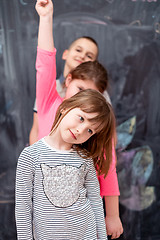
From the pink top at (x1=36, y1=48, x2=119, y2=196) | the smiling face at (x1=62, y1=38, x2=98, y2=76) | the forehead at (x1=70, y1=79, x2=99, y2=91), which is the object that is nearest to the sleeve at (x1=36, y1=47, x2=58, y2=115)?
the pink top at (x1=36, y1=48, x2=119, y2=196)

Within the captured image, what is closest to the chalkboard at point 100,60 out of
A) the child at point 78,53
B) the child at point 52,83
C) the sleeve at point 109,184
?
the child at point 78,53

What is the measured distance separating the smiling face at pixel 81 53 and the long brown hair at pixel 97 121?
450 mm

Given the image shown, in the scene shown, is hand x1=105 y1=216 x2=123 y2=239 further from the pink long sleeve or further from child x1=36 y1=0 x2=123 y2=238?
the pink long sleeve

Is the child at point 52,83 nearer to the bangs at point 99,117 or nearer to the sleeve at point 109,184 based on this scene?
the sleeve at point 109,184

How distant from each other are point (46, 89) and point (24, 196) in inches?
16.9

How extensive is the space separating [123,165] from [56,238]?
83 centimetres

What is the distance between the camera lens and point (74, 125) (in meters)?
0.83

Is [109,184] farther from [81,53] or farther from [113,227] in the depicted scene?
[81,53]

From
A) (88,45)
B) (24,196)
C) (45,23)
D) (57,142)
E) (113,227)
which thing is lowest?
(113,227)

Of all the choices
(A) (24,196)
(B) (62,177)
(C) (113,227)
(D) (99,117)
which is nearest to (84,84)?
(D) (99,117)

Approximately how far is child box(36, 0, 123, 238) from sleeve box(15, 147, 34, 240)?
9.2 inches

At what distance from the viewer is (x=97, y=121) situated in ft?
2.76

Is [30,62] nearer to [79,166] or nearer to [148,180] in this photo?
[79,166]

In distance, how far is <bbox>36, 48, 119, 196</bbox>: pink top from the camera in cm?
98
